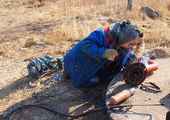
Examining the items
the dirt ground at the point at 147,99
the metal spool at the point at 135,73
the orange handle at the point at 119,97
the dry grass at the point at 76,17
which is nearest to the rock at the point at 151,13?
the dry grass at the point at 76,17

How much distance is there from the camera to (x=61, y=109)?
328 cm

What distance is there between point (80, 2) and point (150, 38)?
16.6 feet

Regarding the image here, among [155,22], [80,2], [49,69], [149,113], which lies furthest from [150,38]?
[80,2]

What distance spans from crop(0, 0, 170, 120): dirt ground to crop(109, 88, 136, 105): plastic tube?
131 millimetres

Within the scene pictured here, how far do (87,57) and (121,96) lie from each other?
94cm

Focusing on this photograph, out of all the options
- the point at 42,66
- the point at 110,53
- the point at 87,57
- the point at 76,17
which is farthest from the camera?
the point at 76,17

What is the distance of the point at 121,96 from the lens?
8.87ft

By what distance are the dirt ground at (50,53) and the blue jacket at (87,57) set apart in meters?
0.44

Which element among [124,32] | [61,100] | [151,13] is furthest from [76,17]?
[124,32]

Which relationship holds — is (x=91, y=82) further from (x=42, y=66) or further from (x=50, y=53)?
(x=50, y=53)

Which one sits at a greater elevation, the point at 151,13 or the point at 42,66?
the point at 151,13

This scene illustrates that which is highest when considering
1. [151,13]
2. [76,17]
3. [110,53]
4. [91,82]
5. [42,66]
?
[151,13]

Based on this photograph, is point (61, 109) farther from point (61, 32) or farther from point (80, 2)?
point (80, 2)

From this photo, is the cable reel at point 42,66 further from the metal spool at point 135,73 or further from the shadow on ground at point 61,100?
the metal spool at point 135,73
